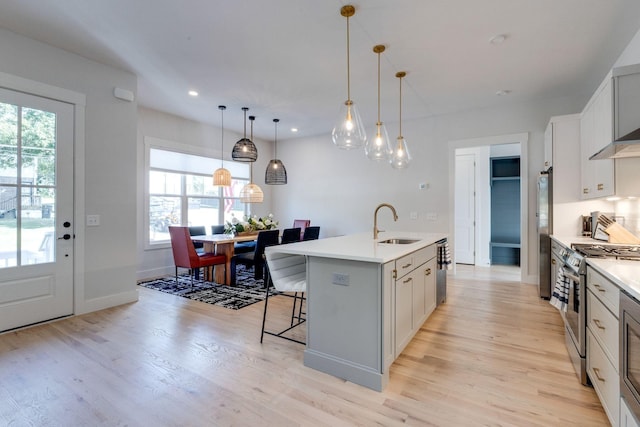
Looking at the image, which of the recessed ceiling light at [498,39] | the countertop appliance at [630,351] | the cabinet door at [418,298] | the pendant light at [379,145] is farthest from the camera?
the pendant light at [379,145]

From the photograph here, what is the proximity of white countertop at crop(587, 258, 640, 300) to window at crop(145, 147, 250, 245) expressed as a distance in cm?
576

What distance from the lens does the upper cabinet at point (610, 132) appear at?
83.4 inches

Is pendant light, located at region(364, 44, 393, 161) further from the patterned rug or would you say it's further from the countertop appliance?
the patterned rug

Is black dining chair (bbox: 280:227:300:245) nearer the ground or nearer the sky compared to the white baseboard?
nearer the sky

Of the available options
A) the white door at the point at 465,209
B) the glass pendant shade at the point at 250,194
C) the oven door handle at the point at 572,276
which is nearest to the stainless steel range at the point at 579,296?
the oven door handle at the point at 572,276

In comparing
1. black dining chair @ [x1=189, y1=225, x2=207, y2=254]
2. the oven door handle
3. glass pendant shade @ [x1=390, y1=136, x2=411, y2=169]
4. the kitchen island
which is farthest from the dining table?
the oven door handle

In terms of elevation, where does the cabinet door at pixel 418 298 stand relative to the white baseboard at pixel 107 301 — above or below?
above

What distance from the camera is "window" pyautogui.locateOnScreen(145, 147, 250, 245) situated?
537 centimetres

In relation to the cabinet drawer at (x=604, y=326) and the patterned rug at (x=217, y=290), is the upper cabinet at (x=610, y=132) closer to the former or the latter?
the cabinet drawer at (x=604, y=326)

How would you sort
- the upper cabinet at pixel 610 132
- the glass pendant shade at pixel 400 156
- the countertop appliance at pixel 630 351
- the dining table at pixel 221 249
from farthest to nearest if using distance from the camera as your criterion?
the dining table at pixel 221 249
the glass pendant shade at pixel 400 156
the upper cabinet at pixel 610 132
the countertop appliance at pixel 630 351

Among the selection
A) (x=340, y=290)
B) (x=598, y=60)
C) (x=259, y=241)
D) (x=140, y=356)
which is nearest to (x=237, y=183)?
(x=259, y=241)

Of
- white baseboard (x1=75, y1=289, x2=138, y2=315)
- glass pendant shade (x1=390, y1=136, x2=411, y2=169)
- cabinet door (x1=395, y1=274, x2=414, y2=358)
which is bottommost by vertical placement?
white baseboard (x1=75, y1=289, x2=138, y2=315)

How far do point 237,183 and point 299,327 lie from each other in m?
4.54

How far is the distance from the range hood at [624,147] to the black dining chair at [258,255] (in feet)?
12.0
